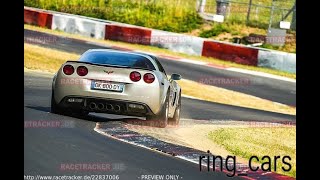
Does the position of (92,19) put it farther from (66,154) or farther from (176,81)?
(66,154)

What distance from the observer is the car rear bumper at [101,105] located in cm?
990

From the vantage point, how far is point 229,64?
505 inches

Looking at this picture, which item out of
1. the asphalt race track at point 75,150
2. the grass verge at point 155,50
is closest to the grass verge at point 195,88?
the asphalt race track at point 75,150

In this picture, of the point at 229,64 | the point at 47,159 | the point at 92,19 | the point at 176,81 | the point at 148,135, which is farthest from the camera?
the point at 229,64

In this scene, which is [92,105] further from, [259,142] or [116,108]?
[259,142]

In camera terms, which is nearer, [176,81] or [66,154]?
[66,154]

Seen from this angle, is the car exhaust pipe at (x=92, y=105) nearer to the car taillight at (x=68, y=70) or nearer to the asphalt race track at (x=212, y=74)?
the car taillight at (x=68, y=70)

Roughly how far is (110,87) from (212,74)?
2.50m

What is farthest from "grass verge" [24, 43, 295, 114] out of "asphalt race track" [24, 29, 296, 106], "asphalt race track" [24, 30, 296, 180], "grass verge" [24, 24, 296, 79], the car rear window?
"grass verge" [24, 24, 296, 79]

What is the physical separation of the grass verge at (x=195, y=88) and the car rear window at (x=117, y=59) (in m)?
0.43

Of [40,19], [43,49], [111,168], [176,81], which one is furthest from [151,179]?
[40,19]

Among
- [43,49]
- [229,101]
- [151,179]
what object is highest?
[43,49]

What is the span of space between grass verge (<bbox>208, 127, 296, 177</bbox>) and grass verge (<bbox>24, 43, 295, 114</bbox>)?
796 mm

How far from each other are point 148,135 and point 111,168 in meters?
0.86
